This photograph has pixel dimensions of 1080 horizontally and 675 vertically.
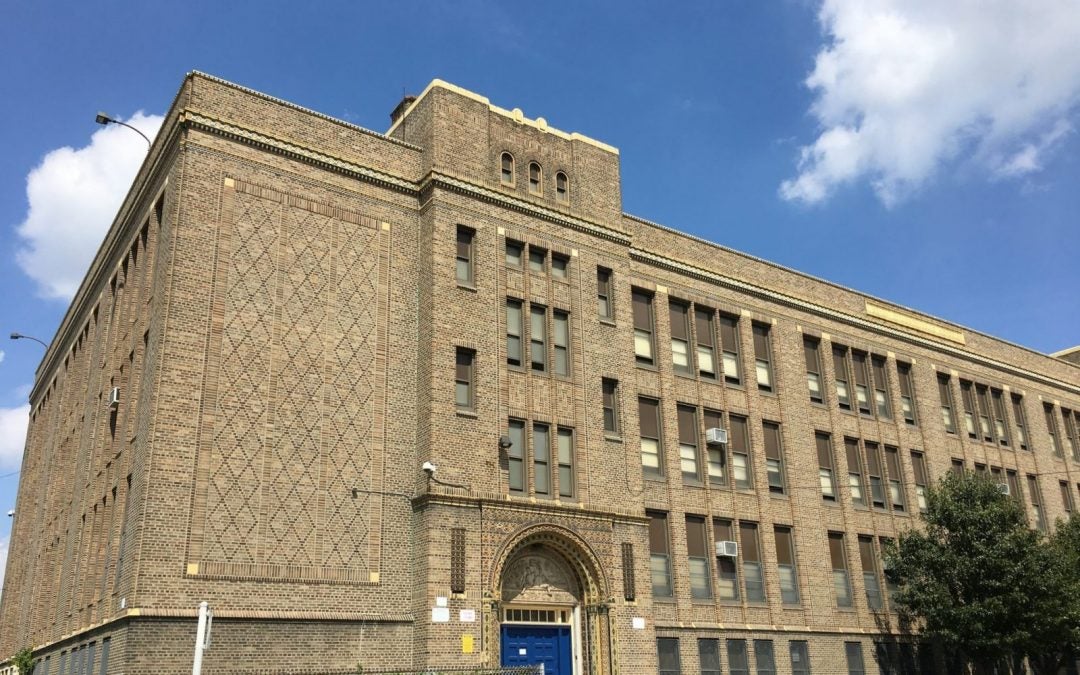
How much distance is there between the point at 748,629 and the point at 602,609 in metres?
6.76

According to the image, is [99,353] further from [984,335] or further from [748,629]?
[984,335]

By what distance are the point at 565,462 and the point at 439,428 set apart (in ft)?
13.6

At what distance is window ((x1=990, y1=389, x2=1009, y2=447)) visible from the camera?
42.5 m

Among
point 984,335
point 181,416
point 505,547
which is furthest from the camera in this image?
point 984,335

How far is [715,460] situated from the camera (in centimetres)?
3225

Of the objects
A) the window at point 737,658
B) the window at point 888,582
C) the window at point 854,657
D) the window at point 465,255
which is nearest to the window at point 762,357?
the window at point 888,582

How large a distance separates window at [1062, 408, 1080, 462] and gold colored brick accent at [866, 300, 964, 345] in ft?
28.3

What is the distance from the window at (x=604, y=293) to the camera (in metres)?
29.9

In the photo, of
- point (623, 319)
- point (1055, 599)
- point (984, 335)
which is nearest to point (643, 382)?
point (623, 319)

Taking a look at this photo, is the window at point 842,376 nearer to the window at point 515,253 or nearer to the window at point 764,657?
the window at point 764,657

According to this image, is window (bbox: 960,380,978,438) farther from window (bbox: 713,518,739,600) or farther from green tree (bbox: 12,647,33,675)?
green tree (bbox: 12,647,33,675)

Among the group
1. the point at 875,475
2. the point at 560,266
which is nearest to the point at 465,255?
the point at 560,266

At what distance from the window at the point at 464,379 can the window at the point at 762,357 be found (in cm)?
1237

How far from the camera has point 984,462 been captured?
134 feet
